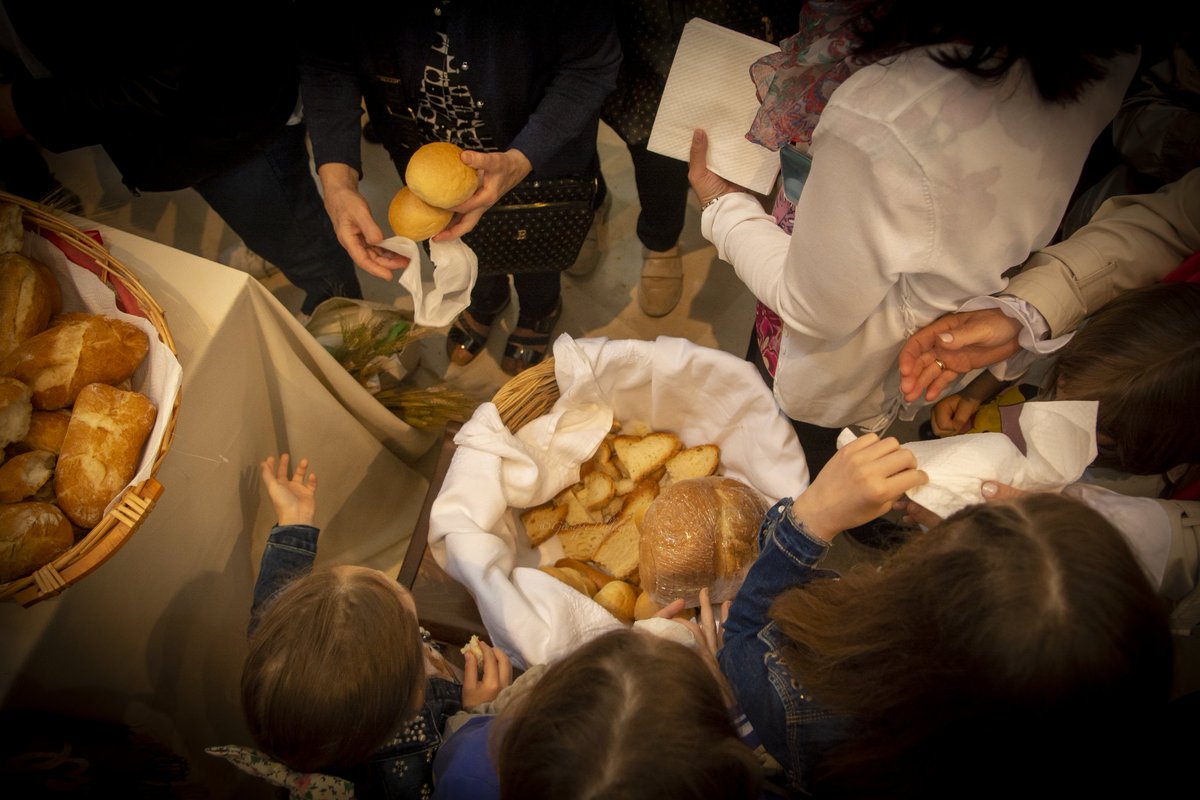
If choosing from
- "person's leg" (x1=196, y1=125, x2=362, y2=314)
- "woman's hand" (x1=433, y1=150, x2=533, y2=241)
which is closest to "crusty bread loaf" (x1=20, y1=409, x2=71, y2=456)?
"woman's hand" (x1=433, y1=150, x2=533, y2=241)

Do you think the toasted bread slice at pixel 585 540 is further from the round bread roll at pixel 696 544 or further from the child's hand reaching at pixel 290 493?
the child's hand reaching at pixel 290 493

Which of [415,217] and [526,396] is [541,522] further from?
[415,217]

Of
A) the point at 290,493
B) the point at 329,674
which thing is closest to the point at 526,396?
the point at 290,493

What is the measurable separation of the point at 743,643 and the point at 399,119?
116 cm

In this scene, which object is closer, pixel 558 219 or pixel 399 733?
pixel 399 733

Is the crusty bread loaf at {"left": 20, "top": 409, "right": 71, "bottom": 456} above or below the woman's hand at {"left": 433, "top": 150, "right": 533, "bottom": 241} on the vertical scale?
below

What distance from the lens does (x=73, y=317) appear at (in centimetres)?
100

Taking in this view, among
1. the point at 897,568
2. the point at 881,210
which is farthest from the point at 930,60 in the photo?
the point at 897,568

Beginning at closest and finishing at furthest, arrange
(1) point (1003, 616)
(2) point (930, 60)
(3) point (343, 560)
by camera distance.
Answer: (1) point (1003, 616), (2) point (930, 60), (3) point (343, 560)

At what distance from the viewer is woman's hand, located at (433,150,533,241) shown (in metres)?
1.27

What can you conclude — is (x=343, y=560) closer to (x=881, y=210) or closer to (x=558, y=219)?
(x=558, y=219)

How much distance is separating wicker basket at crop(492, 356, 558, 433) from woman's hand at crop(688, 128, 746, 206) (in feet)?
1.49

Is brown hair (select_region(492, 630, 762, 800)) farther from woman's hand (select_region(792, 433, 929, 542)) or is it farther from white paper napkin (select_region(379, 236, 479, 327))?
white paper napkin (select_region(379, 236, 479, 327))

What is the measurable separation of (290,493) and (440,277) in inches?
19.5
